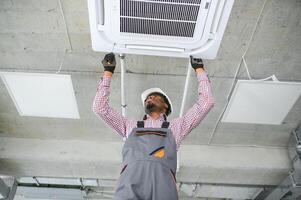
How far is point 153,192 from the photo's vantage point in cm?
160

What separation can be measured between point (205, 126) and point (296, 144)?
0.80m

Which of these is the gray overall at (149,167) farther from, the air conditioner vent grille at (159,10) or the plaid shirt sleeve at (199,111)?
the air conditioner vent grille at (159,10)

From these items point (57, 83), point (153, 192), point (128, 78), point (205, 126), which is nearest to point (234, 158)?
point (205, 126)

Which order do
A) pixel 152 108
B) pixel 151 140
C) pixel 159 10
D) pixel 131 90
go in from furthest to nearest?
1. pixel 131 90
2. pixel 152 108
3. pixel 151 140
4. pixel 159 10

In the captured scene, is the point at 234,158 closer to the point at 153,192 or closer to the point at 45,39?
the point at 153,192

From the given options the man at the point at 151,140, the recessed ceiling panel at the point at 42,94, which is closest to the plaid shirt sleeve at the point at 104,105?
the man at the point at 151,140

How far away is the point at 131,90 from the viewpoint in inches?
94.7

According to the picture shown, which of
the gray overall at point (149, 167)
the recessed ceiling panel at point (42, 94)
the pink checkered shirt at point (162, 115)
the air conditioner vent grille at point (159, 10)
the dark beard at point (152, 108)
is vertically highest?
the recessed ceiling panel at point (42, 94)

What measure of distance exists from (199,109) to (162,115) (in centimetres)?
25

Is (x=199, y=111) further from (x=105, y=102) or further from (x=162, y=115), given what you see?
(x=105, y=102)

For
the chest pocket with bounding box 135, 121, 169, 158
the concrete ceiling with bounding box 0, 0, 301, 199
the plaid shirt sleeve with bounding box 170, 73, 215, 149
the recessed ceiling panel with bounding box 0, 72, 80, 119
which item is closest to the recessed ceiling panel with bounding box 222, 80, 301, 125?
the concrete ceiling with bounding box 0, 0, 301, 199

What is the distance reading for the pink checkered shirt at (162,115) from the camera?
6.01ft

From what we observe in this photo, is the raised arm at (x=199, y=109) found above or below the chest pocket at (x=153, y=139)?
above

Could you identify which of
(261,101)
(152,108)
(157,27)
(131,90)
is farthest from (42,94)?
(261,101)
